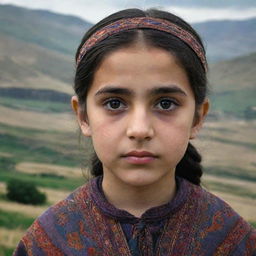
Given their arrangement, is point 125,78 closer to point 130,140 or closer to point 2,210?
point 130,140

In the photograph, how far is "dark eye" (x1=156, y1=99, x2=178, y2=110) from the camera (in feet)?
4.18

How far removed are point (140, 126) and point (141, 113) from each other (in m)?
0.04

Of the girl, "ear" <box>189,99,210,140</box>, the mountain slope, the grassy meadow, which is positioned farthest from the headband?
the mountain slope

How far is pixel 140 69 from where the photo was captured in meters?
1.25

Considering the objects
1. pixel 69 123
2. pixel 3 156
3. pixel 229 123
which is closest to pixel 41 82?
pixel 69 123

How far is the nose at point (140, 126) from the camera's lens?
1201 mm

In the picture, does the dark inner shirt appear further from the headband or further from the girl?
the headband

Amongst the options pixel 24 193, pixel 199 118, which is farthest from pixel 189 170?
pixel 24 193

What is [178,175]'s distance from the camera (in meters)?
1.65

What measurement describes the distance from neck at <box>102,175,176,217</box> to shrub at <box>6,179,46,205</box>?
2.28 meters

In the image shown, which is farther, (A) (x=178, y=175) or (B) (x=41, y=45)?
(B) (x=41, y=45)

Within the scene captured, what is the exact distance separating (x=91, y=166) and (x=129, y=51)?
A: 49 cm

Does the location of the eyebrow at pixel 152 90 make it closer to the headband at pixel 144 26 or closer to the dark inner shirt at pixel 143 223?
the headband at pixel 144 26

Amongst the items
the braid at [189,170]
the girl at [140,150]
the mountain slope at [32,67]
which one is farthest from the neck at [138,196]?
the mountain slope at [32,67]
